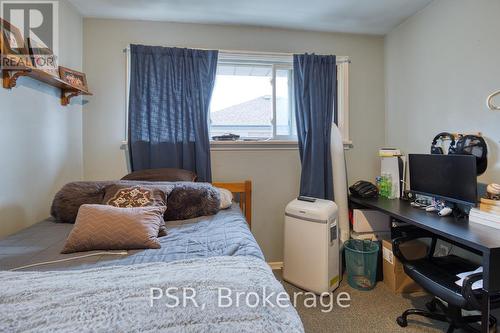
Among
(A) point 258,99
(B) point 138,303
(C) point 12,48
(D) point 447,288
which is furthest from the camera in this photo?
(A) point 258,99

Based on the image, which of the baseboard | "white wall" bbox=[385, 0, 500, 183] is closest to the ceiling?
"white wall" bbox=[385, 0, 500, 183]

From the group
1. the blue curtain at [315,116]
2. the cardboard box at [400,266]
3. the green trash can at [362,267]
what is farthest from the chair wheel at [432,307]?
the blue curtain at [315,116]

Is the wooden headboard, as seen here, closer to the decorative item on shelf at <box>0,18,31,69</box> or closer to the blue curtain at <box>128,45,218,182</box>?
the blue curtain at <box>128,45,218,182</box>

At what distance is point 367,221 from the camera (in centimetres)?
253

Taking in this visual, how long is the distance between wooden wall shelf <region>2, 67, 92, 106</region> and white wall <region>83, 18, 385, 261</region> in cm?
27

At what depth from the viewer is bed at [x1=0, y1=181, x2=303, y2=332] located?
2.41 ft

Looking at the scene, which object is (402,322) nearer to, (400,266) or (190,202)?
(400,266)

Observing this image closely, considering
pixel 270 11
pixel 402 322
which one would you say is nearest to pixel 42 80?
pixel 270 11

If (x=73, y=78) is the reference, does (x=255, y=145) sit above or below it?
below

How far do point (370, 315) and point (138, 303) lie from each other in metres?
1.79

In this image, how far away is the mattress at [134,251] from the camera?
1.21 m

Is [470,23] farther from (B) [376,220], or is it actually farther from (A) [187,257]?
(A) [187,257]

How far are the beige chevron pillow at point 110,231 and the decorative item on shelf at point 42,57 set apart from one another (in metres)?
1.09

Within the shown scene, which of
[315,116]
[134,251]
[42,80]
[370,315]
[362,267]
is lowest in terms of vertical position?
[370,315]
